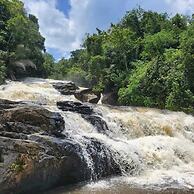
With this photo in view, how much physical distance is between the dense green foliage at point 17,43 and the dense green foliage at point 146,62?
623 centimetres

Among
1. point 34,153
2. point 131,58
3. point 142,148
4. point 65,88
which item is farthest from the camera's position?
point 131,58

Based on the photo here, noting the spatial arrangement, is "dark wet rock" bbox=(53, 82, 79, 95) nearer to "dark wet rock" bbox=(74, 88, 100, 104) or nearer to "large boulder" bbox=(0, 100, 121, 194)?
"dark wet rock" bbox=(74, 88, 100, 104)

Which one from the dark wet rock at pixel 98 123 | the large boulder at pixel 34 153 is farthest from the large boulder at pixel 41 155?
the dark wet rock at pixel 98 123

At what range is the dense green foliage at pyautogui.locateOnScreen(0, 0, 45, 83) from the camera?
39.9 m

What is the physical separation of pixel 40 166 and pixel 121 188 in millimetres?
2796

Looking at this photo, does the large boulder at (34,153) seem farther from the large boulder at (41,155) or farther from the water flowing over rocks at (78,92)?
the water flowing over rocks at (78,92)

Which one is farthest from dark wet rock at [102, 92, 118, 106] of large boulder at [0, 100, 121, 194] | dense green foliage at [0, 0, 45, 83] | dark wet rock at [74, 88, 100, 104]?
large boulder at [0, 100, 121, 194]

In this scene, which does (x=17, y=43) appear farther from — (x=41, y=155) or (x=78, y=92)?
(x=41, y=155)

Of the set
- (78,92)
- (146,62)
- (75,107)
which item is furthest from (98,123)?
(146,62)

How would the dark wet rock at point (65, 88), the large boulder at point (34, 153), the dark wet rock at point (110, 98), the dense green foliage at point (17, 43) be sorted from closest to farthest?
the large boulder at point (34, 153)
the dark wet rock at point (65, 88)
the dark wet rock at point (110, 98)
the dense green foliage at point (17, 43)

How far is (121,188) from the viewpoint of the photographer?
13375mm

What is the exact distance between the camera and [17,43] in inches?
1620

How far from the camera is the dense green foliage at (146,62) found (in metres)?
29.7

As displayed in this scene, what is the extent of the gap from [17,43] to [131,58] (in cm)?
1163
